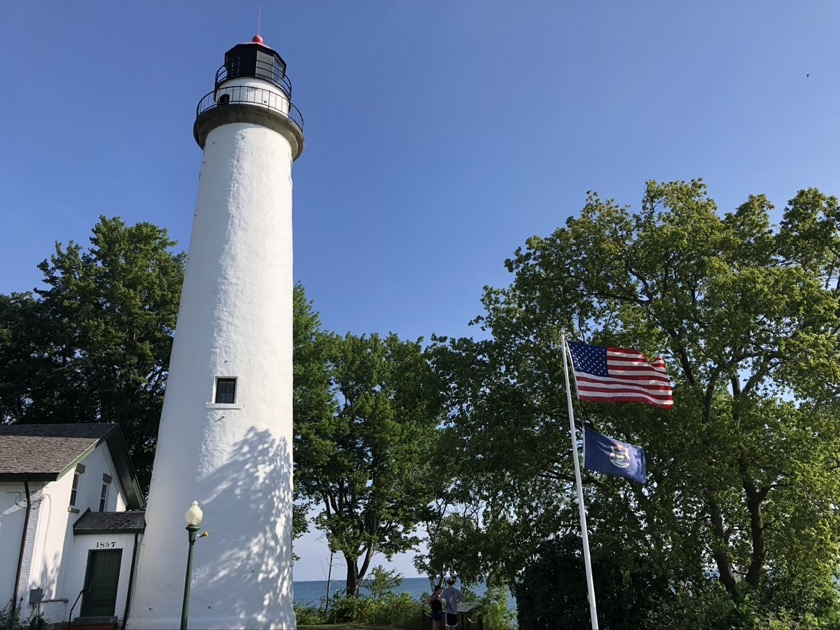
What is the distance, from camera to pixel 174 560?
1481cm

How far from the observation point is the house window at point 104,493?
20.5 m

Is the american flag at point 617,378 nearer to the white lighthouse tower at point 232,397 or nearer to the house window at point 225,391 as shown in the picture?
the white lighthouse tower at point 232,397

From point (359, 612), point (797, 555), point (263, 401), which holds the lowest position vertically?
point (359, 612)

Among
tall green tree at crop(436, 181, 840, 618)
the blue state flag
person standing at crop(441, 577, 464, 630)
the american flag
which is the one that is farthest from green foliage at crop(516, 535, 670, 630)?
the american flag

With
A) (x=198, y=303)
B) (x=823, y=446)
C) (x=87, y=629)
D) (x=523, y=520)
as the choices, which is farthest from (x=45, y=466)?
(x=823, y=446)

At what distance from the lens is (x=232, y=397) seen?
16.2 metres

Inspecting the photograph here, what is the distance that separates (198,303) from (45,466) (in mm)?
5612

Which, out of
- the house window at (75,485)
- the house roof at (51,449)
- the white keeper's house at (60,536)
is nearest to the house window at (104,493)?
the white keeper's house at (60,536)

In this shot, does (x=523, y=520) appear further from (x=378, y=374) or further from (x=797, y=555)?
(x=378, y=374)

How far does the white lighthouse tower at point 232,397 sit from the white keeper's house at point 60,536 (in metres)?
2.78

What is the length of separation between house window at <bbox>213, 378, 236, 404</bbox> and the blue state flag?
→ 8.61 meters

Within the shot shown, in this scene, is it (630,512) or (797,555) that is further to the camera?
(630,512)

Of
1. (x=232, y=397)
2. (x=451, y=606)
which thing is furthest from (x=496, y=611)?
(x=232, y=397)

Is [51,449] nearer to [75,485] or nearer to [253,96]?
[75,485]
